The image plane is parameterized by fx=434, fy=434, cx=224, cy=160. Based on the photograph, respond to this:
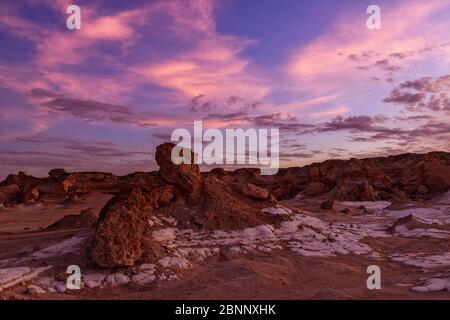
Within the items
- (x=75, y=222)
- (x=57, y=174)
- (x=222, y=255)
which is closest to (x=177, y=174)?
(x=222, y=255)

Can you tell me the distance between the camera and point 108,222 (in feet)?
32.3

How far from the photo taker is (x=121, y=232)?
9.84 metres

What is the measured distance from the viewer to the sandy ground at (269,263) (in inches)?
331

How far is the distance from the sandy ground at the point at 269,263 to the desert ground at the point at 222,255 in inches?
1.0

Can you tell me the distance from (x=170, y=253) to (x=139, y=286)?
5.06ft

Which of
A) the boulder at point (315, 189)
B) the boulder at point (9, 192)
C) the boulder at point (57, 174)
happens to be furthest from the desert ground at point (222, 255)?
the boulder at point (57, 174)

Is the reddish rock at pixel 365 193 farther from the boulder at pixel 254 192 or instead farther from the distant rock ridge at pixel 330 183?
the boulder at pixel 254 192

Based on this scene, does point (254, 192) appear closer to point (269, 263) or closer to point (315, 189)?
point (269, 263)

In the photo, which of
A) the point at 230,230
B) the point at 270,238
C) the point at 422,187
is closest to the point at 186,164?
the point at 230,230

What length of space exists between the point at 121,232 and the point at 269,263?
143 inches

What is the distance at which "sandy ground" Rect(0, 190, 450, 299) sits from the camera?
840 cm

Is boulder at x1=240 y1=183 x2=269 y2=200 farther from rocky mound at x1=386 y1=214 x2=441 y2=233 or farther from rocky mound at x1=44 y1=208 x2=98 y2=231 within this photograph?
rocky mound at x1=44 y1=208 x2=98 y2=231

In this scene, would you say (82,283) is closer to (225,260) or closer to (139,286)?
(139,286)

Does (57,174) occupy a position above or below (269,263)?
above
